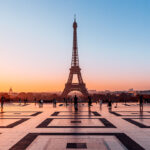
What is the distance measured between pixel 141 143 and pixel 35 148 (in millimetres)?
4667

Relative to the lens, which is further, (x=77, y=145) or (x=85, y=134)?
(x=85, y=134)

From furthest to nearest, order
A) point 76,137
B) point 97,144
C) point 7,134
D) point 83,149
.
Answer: point 7,134 < point 76,137 < point 97,144 < point 83,149

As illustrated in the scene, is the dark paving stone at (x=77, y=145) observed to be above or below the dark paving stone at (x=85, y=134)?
above

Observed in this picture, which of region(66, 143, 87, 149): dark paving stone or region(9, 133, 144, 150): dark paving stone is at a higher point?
region(66, 143, 87, 149): dark paving stone

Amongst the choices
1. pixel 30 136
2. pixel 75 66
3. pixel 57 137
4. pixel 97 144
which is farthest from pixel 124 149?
pixel 75 66

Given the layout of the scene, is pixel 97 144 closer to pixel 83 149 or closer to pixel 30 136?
pixel 83 149

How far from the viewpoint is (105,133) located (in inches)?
427

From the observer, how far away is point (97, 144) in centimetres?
856

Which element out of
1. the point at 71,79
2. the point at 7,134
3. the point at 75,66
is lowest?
the point at 7,134

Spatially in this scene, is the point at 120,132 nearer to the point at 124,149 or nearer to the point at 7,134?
the point at 124,149

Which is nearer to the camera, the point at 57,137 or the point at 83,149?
the point at 83,149

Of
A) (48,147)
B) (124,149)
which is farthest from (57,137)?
(124,149)

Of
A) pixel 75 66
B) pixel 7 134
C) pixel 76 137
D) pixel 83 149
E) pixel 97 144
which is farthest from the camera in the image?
pixel 75 66

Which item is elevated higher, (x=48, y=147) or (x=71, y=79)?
(x=71, y=79)
